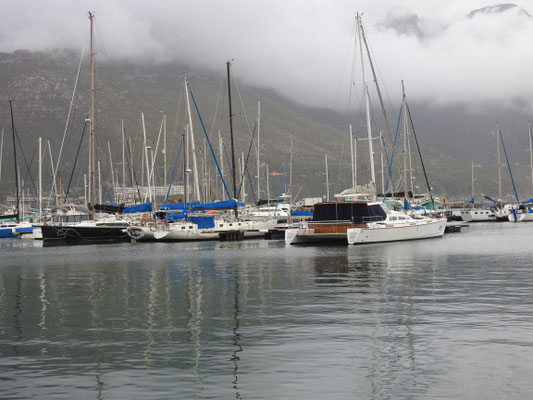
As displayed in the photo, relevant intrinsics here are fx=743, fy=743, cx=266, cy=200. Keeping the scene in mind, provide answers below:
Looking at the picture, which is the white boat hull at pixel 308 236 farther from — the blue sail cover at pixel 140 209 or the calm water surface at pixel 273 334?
the blue sail cover at pixel 140 209

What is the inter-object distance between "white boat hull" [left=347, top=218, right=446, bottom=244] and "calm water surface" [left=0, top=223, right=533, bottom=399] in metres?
20.1

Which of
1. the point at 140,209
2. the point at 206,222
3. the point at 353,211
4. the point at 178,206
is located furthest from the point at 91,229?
the point at 353,211

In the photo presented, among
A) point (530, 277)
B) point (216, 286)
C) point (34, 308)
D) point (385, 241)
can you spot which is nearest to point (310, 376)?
point (34, 308)

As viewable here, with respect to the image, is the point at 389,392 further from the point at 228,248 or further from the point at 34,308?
the point at 228,248

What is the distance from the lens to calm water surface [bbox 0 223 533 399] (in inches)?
608

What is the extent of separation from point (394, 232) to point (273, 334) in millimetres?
45996

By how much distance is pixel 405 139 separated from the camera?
102 meters

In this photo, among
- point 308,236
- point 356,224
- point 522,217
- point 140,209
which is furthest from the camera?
point 522,217

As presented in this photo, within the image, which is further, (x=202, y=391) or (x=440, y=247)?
(x=440, y=247)

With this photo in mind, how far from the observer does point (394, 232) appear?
65.6 metres

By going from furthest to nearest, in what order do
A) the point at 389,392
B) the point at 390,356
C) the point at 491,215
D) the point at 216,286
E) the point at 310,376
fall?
the point at 491,215, the point at 216,286, the point at 390,356, the point at 310,376, the point at 389,392

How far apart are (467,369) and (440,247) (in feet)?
147

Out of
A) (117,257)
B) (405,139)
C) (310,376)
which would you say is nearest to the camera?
(310,376)

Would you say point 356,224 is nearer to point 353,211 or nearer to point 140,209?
point 353,211
